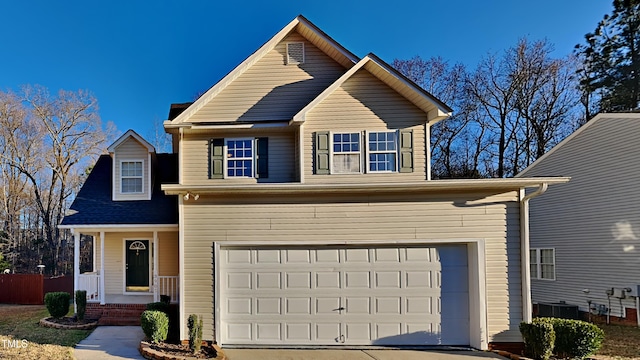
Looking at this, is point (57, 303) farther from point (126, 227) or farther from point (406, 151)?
point (406, 151)

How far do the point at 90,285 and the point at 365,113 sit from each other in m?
9.76

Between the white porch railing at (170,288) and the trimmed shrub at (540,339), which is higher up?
the white porch railing at (170,288)

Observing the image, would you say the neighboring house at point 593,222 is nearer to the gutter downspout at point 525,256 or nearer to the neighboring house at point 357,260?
the gutter downspout at point 525,256

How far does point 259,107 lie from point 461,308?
7.24 meters

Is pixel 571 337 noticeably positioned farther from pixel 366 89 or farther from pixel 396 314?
pixel 366 89

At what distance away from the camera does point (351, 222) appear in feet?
32.7

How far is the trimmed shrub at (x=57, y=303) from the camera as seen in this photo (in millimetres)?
11984

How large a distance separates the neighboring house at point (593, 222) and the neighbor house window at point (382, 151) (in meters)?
7.53

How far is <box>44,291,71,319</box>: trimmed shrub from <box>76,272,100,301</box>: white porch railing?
66 centimetres

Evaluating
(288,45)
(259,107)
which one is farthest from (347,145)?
(288,45)

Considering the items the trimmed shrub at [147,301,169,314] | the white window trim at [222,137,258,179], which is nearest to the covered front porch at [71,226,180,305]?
the trimmed shrub at [147,301,169,314]

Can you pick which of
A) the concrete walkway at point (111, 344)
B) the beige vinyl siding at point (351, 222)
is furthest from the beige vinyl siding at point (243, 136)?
the concrete walkway at point (111, 344)

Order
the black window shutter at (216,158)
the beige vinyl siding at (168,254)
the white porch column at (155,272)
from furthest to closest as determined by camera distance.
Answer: the beige vinyl siding at (168,254) → the white porch column at (155,272) → the black window shutter at (216,158)

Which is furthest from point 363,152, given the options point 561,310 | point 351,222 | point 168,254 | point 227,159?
point 561,310
